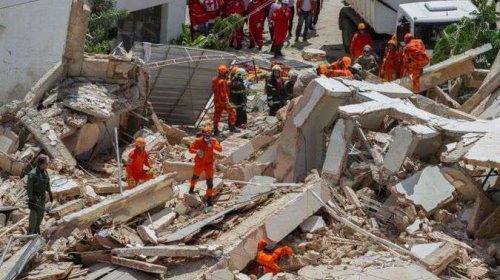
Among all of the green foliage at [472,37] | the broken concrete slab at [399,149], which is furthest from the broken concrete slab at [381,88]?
the green foliage at [472,37]

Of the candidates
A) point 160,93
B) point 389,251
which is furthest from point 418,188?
point 160,93

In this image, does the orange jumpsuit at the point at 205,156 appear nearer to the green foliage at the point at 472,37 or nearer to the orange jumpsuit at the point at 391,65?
the orange jumpsuit at the point at 391,65

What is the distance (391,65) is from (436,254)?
23.6 feet

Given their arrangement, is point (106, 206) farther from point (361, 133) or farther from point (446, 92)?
point (446, 92)

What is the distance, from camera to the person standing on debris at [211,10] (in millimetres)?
24188

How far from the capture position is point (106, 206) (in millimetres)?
13422

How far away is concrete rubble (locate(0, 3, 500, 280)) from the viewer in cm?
1270

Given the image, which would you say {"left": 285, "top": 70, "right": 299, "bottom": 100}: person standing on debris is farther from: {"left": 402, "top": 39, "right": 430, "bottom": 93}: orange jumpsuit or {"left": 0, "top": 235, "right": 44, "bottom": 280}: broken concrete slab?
{"left": 0, "top": 235, "right": 44, "bottom": 280}: broken concrete slab

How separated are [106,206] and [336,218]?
2939mm

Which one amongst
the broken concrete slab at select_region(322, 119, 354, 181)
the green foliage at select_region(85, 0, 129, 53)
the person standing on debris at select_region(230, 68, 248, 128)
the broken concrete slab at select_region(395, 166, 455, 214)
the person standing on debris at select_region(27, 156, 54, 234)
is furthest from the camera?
the green foliage at select_region(85, 0, 129, 53)

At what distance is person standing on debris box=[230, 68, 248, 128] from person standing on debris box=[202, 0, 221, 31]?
19.3ft

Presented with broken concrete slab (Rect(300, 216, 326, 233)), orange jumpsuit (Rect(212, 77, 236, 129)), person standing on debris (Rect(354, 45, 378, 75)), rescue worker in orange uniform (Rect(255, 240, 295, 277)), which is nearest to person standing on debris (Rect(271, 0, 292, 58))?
person standing on debris (Rect(354, 45, 378, 75))

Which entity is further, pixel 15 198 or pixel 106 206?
pixel 15 198

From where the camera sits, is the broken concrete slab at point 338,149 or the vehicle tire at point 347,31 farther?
the vehicle tire at point 347,31
